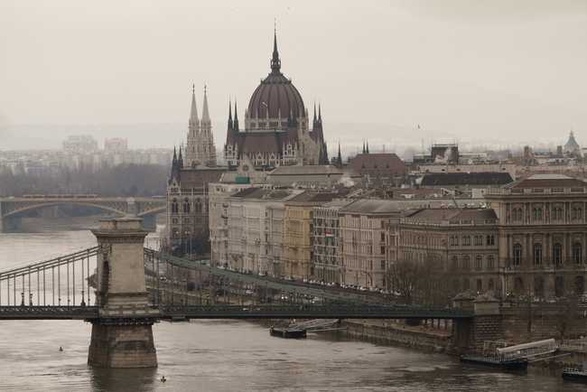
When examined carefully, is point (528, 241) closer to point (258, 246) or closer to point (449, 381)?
point (449, 381)

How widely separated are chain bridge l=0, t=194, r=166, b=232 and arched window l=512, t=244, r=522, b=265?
261ft

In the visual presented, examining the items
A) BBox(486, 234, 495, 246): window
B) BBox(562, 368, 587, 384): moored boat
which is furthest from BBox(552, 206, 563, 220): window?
BBox(562, 368, 587, 384): moored boat

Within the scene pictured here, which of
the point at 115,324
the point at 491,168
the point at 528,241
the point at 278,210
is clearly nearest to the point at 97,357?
the point at 115,324

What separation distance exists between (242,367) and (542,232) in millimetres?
17615

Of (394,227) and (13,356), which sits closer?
(13,356)

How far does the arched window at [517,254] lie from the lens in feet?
277

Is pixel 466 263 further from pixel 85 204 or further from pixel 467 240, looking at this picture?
pixel 85 204

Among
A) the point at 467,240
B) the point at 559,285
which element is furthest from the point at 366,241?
the point at 559,285

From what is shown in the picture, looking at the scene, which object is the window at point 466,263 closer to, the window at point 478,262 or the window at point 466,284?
the window at point 478,262

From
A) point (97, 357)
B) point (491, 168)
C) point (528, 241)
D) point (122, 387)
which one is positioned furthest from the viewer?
point (491, 168)

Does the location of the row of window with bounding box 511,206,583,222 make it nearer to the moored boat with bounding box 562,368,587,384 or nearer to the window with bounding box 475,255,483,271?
the window with bounding box 475,255,483,271

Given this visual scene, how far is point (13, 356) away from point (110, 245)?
12.4ft

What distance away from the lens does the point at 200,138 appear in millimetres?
163125

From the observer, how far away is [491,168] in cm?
12075
